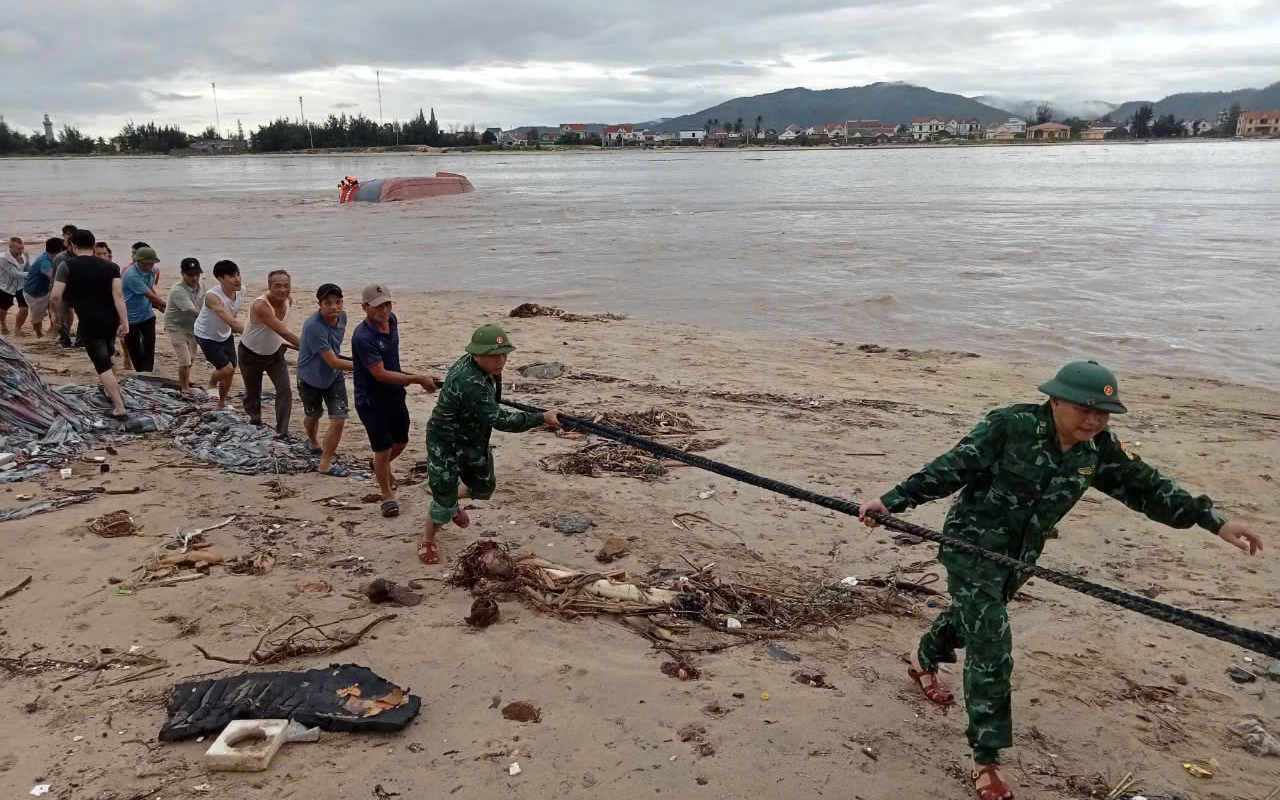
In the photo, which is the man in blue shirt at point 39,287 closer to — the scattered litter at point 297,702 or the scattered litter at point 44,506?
the scattered litter at point 44,506

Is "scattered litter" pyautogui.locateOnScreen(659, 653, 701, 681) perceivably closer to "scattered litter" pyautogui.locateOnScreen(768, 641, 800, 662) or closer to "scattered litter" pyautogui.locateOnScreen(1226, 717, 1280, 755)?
"scattered litter" pyautogui.locateOnScreen(768, 641, 800, 662)

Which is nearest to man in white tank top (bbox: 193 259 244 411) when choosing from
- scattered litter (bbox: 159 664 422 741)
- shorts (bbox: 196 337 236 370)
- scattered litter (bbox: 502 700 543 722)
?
shorts (bbox: 196 337 236 370)

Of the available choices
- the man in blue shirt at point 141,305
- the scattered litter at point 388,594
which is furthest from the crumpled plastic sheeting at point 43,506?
the man in blue shirt at point 141,305

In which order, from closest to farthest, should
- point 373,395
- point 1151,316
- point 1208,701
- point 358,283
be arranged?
point 1208,701, point 373,395, point 1151,316, point 358,283

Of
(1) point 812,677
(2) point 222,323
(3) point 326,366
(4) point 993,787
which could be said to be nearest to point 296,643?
(1) point 812,677

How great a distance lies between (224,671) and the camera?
4.13 m

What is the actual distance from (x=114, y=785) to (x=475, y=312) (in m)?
12.7

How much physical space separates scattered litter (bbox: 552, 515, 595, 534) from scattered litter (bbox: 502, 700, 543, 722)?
2.07m

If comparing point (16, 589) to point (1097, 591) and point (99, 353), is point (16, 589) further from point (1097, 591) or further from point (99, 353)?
point (1097, 591)

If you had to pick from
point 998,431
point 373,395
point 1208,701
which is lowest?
point 1208,701

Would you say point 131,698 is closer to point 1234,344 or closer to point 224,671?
point 224,671

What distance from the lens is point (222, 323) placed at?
8.05 metres

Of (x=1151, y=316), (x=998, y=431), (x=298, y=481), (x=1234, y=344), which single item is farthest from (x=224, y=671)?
(x=1151, y=316)

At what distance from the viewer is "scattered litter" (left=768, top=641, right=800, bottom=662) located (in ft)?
14.4
